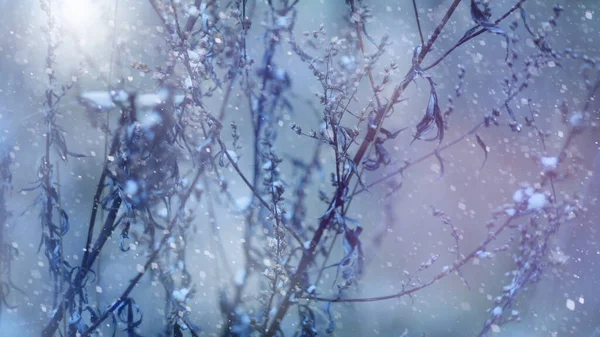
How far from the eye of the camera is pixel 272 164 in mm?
900

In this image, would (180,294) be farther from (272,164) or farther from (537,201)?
(537,201)

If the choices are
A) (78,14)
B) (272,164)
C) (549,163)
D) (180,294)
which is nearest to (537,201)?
(549,163)

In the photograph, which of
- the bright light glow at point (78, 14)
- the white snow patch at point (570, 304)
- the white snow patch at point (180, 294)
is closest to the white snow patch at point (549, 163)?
the white snow patch at point (570, 304)

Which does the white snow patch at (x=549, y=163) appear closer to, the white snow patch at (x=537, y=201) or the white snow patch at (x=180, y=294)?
the white snow patch at (x=537, y=201)

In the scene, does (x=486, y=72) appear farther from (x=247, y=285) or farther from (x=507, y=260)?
(x=247, y=285)

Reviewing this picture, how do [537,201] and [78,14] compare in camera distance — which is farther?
[78,14]

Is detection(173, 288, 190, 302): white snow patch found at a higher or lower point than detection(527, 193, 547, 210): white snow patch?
lower

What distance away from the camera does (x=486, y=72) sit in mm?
791

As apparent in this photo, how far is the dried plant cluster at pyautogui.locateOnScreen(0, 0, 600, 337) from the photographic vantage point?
786mm

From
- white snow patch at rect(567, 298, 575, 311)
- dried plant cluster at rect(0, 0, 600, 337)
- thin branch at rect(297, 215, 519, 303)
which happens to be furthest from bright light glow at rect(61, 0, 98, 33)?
white snow patch at rect(567, 298, 575, 311)

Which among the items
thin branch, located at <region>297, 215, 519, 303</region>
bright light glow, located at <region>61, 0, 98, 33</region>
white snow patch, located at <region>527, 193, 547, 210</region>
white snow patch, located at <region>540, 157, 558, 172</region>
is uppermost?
bright light glow, located at <region>61, 0, 98, 33</region>

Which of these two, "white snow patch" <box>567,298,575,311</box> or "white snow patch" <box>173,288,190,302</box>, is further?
"white snow patch" <box>173,288,190,302</box>

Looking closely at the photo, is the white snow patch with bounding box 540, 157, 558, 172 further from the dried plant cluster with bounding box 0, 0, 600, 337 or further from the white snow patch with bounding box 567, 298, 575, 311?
the white snow patch with bounding box 567, 298, 575, 311

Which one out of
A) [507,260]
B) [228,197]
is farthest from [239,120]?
[507,260]
